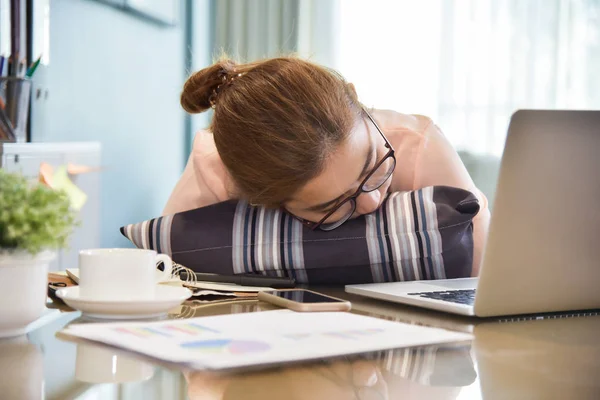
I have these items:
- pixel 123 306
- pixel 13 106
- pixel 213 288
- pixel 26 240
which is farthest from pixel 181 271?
pixel 13 106

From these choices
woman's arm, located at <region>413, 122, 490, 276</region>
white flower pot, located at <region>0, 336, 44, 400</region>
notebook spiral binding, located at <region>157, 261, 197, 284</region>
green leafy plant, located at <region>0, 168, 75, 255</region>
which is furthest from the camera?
woman's arm, located at <region>413, 122, 490, 276</region>

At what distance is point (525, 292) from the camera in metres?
0.84

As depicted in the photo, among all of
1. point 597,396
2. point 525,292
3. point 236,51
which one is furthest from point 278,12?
point 597,396

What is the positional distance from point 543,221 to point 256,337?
350 millimetres

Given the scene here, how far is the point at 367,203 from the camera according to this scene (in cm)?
122

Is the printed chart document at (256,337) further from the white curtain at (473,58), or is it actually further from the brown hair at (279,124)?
the white curtain at (473,58)

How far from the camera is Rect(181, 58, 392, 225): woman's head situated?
1221 millimetres

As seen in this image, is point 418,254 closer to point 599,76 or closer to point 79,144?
point 79,144

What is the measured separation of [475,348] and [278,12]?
11.3ft

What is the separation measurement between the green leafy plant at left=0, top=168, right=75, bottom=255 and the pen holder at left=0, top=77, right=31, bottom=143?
1182mm

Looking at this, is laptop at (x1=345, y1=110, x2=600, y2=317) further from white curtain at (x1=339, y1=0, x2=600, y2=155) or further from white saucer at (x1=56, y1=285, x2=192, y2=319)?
white curtain at (x1=339, y1=0, x2=600, y2=155)

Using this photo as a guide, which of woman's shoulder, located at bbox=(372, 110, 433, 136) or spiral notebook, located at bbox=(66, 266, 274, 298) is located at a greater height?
woman's shoulder, located at bbox=(372, 110, 433, 136)

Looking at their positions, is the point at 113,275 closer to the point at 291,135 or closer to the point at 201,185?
the point at 291,135

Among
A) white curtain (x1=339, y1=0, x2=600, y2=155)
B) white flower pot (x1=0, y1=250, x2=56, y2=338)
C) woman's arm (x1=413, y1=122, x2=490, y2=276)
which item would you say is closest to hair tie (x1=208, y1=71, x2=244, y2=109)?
woman's arm (x1=413, y1=122, x2=490, y2=276)
